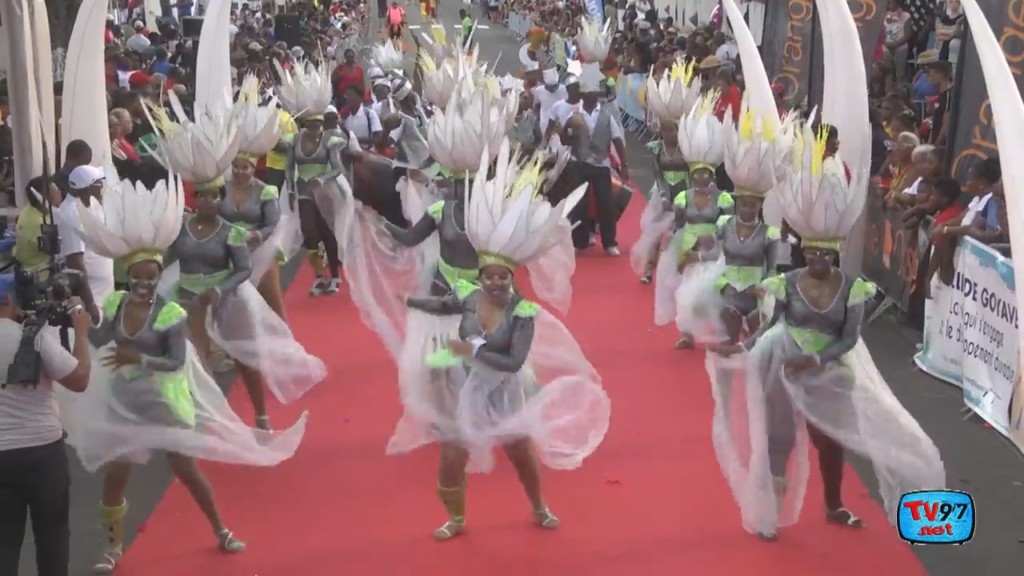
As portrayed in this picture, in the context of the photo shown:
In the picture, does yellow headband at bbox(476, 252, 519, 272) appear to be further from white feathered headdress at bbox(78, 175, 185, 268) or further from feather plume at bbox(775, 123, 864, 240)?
white feathered headdress at bbox(78, 175, 185, 268)

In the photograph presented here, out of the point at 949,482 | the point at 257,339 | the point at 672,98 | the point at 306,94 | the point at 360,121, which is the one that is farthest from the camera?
the point at 360,121

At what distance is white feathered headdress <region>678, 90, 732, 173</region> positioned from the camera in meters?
8.62

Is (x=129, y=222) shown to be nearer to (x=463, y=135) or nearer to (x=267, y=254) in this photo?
(x=267, y=254)

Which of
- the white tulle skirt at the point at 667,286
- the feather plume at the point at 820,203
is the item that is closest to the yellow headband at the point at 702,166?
the white tulle skirt at the point at 667,286

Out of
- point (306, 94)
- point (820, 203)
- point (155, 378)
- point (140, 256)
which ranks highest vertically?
point (820, 203)

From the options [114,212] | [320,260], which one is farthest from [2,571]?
[320,260]

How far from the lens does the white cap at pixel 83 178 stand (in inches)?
288

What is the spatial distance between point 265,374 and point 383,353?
213 cm

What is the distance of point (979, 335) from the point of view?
758 cm

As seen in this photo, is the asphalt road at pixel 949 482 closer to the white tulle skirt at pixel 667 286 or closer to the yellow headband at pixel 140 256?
the yellow headband at pixel 140 256

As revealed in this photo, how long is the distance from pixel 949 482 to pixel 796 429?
1.38 metres

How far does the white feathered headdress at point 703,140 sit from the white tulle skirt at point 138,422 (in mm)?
4463

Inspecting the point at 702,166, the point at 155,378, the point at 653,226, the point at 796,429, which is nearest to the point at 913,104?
the point at 653,226

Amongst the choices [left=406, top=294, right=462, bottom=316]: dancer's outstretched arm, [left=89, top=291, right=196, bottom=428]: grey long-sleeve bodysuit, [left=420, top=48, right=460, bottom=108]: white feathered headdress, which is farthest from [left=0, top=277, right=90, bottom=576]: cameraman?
[left=420, top=48, right=460, bottom=108]: white feathered headdress
